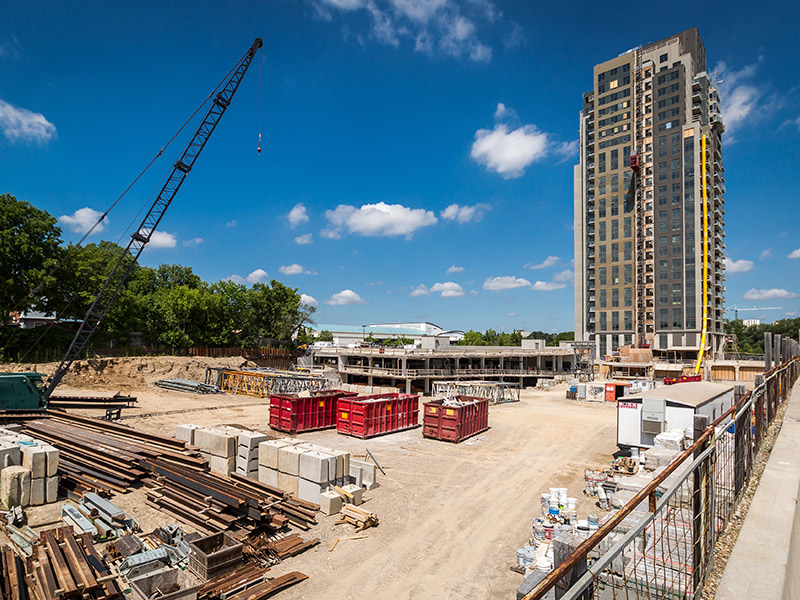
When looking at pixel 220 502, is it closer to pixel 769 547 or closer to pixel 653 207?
pixel 769 547

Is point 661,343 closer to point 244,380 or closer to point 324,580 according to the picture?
point 244,380

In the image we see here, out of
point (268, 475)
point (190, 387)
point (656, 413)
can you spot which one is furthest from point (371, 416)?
point (190, 387)

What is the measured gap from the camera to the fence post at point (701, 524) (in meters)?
4.61

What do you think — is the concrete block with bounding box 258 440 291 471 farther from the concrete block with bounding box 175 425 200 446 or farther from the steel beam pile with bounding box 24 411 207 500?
the concrete block with bounding box 175 425 200 446

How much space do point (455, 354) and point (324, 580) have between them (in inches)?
2420

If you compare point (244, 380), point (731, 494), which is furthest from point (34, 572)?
point (244, 380)

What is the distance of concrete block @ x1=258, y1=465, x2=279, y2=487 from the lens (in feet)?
49.6

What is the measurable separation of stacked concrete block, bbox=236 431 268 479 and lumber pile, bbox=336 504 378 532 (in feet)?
13.9

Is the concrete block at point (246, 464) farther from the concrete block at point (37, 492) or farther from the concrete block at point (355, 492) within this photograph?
the concrete block at point (37, 492)

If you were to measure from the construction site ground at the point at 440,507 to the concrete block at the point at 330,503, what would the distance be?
0.95ft

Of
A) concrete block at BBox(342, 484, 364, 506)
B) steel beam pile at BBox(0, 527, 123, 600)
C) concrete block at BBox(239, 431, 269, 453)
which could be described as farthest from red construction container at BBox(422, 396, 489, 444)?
steel beam pile at BBox(0, 527, 123, 600)

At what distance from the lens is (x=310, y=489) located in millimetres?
14031

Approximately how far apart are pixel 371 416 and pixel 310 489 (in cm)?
1108

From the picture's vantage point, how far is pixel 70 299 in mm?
53781
